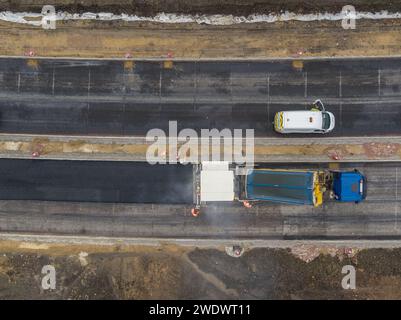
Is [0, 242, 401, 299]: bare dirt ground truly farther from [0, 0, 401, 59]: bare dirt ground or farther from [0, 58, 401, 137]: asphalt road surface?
[0, 0, 401, 59]: bare dirt ground

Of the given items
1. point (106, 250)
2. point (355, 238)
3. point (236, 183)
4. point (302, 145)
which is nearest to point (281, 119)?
point (302, 145)

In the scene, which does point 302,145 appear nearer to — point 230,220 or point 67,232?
point 230,220

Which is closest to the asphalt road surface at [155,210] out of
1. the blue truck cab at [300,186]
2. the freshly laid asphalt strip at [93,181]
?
the freshly laid asphalt strip at [93,181]

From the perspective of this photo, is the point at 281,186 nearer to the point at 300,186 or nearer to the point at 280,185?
the point at 280,185

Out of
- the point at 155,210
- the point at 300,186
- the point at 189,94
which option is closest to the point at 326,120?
the point at 300,186

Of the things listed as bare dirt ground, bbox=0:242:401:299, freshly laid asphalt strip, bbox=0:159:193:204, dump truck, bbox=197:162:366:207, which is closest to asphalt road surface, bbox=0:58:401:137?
freshly laid asphalt strip, bbox=0:159:193:204

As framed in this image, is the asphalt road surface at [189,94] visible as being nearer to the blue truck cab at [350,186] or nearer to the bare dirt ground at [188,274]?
the blue truck cab at [350,186]
